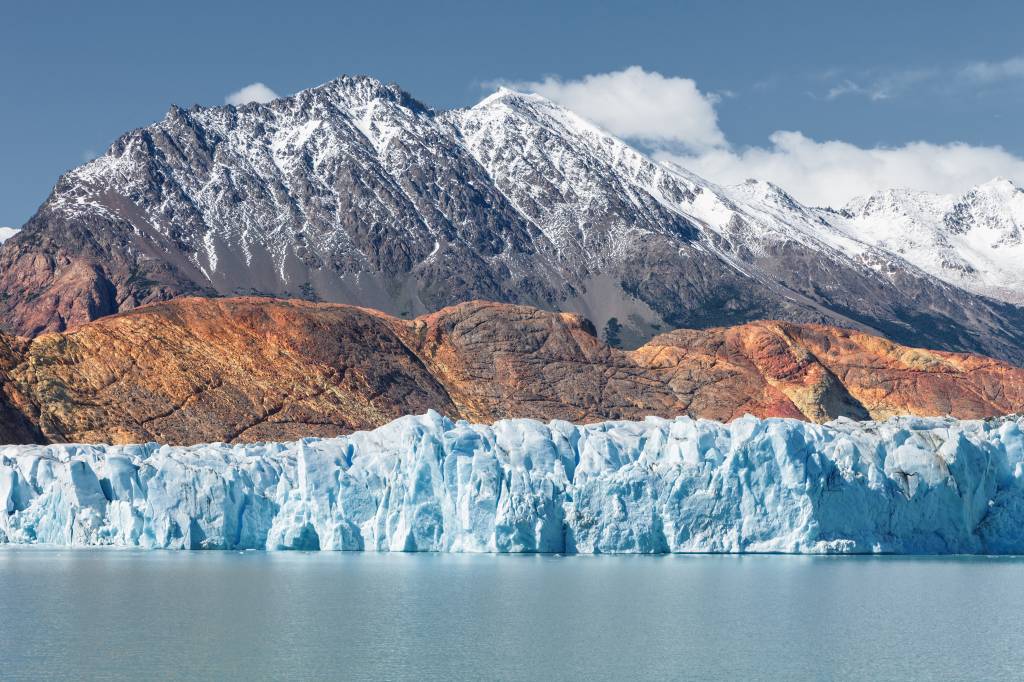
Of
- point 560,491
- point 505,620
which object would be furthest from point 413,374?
point 505,620

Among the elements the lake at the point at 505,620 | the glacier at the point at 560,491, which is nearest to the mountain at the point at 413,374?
the glacier at the point at 560,491

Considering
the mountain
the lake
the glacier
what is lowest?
the lake

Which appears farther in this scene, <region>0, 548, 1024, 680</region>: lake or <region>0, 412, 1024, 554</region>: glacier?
<region>0, 412, 1024, 554</region>: glacier

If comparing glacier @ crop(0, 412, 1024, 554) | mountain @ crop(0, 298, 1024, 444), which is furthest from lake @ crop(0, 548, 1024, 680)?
mountain @ crop(0, 298, 1024, 444)

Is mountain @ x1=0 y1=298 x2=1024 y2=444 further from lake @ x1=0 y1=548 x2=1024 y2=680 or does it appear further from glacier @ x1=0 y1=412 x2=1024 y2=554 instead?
lake @ x1=0 y1=548 x2=1024 y2=680

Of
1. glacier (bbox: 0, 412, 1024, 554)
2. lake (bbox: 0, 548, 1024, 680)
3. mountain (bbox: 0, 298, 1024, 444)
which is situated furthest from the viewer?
mountain (bbox: 0, 298, 1024, 444)

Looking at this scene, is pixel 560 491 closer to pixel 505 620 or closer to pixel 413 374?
pixel 505 620
